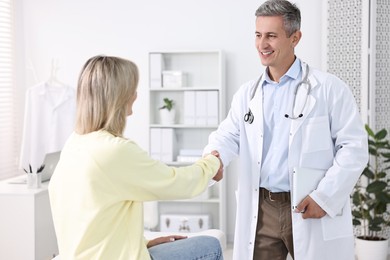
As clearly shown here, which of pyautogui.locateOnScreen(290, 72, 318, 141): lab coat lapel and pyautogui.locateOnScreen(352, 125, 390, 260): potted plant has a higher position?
pyautogui.locateOnScreen(290, 72, 318, 141): lab coat lapel

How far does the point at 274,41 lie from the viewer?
239cm

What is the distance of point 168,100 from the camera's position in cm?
482

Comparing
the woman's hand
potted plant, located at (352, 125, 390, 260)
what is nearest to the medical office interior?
potted plant, located at (352, 125, 390, 260)

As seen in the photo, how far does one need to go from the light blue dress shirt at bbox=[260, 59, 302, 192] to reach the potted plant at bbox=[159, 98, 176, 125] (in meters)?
2.36

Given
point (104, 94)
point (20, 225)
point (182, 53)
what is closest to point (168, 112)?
point (182, 53)

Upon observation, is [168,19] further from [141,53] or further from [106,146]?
[106,146]

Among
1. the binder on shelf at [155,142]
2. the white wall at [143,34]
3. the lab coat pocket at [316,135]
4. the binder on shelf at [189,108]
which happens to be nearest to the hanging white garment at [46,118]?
the white wall at [143,34]

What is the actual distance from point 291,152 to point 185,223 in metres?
2.59

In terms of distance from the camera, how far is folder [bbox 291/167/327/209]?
2.28 m

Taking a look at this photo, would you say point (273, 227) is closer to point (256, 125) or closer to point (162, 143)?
point (256, 125)

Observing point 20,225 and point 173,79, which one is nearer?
point 20,225

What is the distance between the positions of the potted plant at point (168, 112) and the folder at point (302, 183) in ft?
8.59

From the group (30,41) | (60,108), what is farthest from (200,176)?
(30,41)

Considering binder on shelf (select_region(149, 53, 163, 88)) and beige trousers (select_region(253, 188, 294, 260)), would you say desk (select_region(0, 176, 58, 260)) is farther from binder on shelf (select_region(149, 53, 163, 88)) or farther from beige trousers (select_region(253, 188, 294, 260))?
beige trousers (select_region(253, 188, 294, 260))
